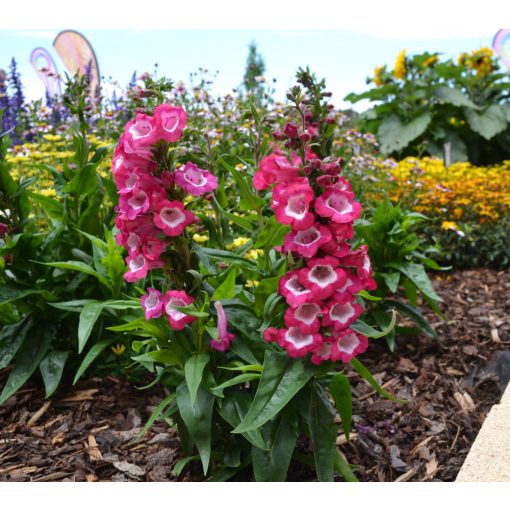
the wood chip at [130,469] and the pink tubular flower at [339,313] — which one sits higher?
the pink tubular flower at [339,313]

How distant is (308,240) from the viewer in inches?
65.9

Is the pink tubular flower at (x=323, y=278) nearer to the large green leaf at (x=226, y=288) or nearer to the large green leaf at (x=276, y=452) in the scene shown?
the large green leaf at (x=226, y=288)

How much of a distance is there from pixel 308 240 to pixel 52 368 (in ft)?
4.95

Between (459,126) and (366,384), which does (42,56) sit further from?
(459,126)

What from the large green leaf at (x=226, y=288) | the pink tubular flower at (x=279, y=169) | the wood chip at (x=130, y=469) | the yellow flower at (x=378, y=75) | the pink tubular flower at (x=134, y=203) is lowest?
the wood chip at (x=130, y=469)

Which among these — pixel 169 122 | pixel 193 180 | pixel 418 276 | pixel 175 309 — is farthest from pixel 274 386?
pixel 418 276

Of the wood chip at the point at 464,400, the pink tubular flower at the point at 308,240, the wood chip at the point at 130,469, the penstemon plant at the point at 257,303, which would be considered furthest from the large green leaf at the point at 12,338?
the wood chip at the point at 464,400

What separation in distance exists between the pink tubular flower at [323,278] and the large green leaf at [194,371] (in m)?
0.41

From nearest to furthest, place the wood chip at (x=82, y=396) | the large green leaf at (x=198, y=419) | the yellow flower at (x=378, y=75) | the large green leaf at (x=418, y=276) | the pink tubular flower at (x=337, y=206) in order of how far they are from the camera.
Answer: the pink tubular flower at (x=337, y=206)
the large green leaf at (x=198, y=419)
the wood chip at (x=82, y=396)
the large green leaf at (x=418, y=276)
the yellow flower at (x=378, y=75)

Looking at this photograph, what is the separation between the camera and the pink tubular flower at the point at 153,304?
1809 mm

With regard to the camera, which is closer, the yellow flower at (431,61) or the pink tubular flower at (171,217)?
the pink tubular flower at (171,217)

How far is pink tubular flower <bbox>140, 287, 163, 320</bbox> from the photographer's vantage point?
1.81m

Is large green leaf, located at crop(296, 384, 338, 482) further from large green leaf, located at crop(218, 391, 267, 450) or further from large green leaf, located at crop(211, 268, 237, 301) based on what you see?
large green leaf, located at crop(211, 268, 237, 301)

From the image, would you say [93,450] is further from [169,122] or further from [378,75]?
[378,75]
